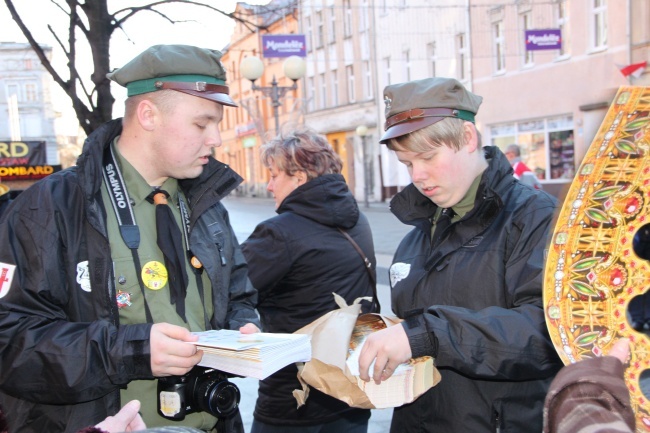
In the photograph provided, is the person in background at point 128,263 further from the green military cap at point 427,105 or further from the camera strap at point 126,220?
the green military cap at point 427,105

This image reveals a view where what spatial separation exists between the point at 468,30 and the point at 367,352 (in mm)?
22870

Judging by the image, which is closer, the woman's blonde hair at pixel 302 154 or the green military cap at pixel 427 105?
the green military cap at pixel 427 105

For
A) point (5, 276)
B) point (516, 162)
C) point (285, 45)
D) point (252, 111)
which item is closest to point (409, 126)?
point (5, 276)

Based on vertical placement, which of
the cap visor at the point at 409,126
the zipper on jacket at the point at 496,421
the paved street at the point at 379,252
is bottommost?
the paved street at the point at 379,252

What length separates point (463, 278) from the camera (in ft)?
7.04

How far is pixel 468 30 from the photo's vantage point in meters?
23.4

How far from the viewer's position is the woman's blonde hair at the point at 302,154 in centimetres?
335

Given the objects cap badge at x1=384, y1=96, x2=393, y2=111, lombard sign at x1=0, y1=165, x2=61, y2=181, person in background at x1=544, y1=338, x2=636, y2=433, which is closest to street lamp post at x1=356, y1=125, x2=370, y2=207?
lombard sign at x1=0, y1=165, x2=61, y2=181

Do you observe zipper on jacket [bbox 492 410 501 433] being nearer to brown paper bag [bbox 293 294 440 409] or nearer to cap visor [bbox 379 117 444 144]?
brown paper bag [bbox 293 294 440 409]

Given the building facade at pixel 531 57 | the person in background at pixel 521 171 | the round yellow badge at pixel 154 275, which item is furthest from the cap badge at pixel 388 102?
the building facade at pixel 531 57

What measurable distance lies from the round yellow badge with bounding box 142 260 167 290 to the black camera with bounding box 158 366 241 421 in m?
0.29

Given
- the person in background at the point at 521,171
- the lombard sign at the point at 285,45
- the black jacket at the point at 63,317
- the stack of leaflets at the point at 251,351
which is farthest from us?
the lombard sign at the point at 285,45

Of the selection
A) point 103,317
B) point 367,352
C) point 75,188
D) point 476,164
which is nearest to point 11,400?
point 103,317

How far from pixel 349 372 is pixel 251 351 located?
0.47 metres
